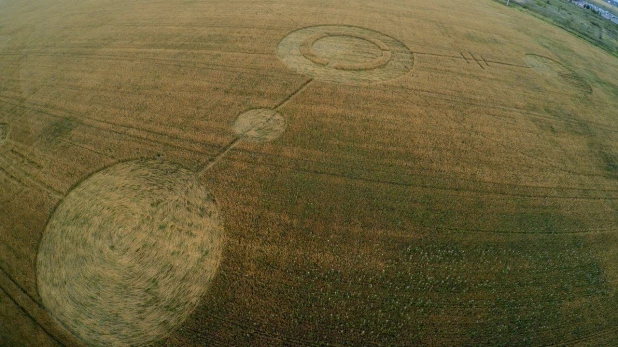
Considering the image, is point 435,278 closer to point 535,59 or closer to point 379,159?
point 379,159

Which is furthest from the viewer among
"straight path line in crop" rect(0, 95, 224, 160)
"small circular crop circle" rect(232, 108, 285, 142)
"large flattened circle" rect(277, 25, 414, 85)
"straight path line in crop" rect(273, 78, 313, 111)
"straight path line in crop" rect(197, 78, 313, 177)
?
"large flattened circle" rect(277, 25, 414, 85)

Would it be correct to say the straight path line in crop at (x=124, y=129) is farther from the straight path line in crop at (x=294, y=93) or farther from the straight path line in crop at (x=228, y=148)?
the straight path line in crop at (x=294, y=93)

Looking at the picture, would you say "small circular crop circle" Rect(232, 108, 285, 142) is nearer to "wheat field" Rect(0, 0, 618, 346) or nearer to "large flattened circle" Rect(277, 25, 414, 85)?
"wheat field" Rect(0, 0, 618, 346)

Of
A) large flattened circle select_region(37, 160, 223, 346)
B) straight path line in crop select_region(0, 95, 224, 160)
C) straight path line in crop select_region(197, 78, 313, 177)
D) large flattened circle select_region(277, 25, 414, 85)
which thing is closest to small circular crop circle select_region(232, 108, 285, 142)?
straight path line in crop select_region(197, 78, 313, 177)

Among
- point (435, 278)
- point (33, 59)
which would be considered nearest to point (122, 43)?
point (33, 59)

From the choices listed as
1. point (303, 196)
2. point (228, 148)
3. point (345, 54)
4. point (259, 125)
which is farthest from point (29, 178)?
point (345, 54)

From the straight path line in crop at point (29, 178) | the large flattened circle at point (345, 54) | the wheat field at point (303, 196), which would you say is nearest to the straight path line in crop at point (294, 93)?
the wheat field at point (303, 196)
